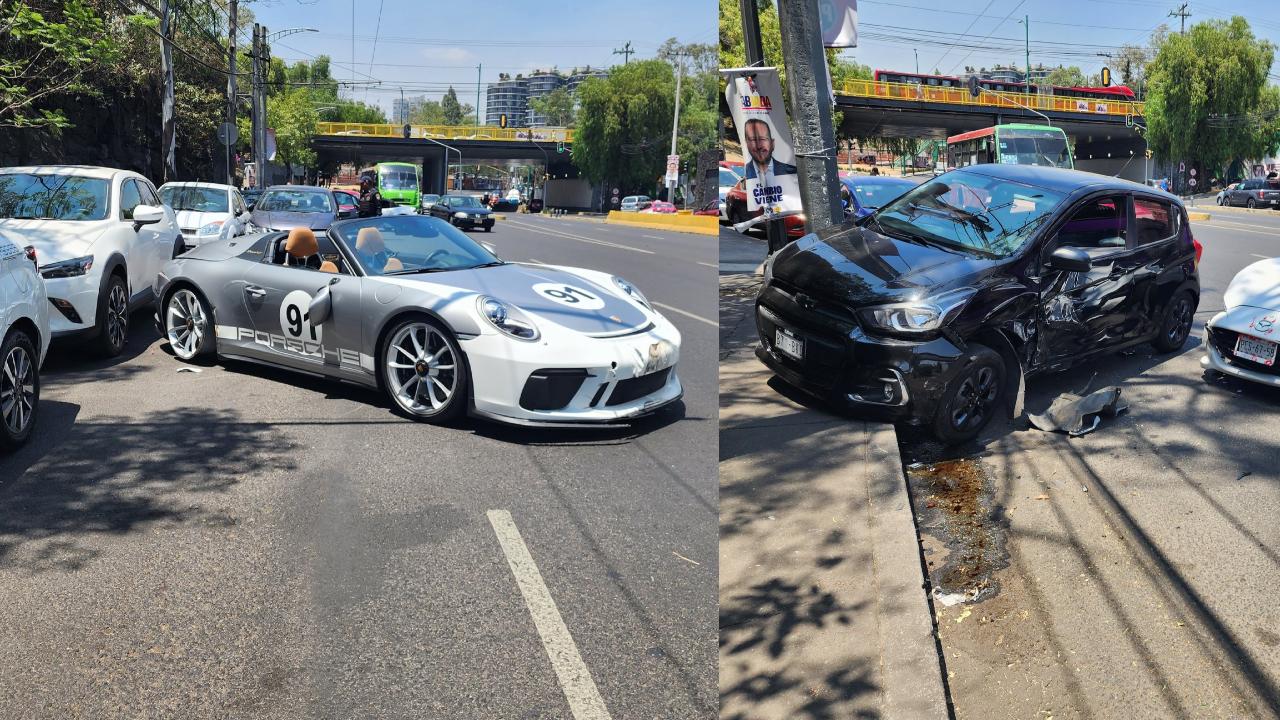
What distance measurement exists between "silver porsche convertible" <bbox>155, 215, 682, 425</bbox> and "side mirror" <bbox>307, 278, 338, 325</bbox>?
1 cm

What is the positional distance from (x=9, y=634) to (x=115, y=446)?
260 centimetres

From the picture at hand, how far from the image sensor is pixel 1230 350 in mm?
7660

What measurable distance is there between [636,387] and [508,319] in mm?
883

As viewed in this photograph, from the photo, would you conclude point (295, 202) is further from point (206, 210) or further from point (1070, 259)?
point (1070, 259)

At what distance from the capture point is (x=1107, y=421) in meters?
7.03

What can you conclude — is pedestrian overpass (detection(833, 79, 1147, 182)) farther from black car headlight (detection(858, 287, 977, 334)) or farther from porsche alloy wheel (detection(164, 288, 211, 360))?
porsche alloy wheel (detection(164, 288, 211, 360))

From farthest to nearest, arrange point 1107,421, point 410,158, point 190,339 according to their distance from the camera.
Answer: point 410,158, point 190,339, point 1107,421

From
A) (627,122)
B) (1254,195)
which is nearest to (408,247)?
(1254,195)

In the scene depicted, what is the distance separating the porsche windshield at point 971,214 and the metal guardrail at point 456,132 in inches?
3017

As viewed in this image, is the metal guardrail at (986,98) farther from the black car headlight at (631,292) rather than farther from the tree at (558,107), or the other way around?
the tree at (558,107)

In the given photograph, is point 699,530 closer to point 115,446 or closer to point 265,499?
point 265,499

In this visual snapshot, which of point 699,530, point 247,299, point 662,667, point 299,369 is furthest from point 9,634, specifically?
point 247,299

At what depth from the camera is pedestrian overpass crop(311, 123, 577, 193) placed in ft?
272

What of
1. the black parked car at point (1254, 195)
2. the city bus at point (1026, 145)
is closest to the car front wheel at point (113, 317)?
the city bus at point (1026, 145)
